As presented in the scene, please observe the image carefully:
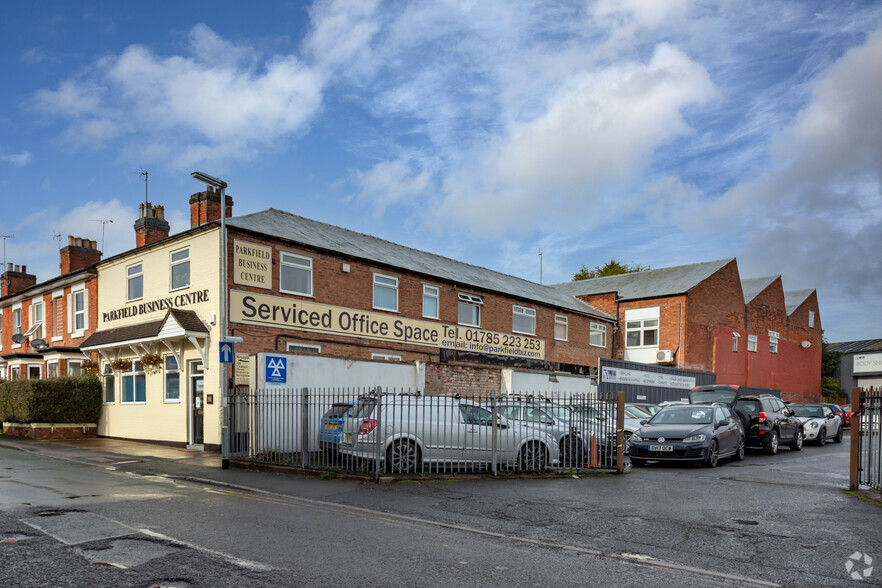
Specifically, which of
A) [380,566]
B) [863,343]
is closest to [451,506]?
[380,566]

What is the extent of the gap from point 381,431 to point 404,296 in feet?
42.3

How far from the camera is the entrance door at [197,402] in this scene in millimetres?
20625

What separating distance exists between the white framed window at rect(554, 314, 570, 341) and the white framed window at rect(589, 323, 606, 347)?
2.54 m

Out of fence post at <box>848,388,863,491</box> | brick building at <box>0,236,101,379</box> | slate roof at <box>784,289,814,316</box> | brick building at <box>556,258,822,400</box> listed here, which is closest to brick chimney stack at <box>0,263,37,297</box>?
brick building at <box>0,236,101,379</box>

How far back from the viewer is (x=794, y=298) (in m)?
49.0

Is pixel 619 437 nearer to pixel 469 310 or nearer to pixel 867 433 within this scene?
pixel 867 433

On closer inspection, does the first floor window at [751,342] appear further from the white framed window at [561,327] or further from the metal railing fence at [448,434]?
the metal railing fence at [448,434]

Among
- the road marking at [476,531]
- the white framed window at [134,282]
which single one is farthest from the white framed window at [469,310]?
the road marking at [476,531]

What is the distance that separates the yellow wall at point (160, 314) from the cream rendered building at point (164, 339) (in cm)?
3

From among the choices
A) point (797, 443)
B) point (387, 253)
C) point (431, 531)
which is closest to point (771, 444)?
point (797, 443)

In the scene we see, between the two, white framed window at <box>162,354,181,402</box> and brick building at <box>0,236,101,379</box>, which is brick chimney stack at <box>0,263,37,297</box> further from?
white framed window at <box>162,354,181,402</box>

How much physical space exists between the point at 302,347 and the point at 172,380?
4.10 m

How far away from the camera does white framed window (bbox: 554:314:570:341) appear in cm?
3394

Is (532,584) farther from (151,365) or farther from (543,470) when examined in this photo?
(151,365)
